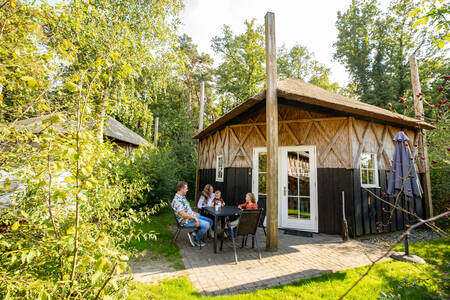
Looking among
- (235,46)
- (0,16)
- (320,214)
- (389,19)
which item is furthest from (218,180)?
(389,19)

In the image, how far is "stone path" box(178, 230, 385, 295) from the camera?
10.00 ft

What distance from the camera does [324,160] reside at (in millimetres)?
5906

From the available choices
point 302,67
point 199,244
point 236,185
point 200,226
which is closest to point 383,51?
point 302,67

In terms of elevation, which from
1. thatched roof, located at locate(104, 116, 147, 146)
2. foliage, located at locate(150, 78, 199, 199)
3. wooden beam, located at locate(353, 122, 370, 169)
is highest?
foliage, located at locate(150, 78, 199, 199)

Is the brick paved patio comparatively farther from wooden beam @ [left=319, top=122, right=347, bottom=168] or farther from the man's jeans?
wooden beam @ [left=319, top=122, right=347, bottom=168]

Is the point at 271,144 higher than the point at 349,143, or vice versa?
the point at 349,143

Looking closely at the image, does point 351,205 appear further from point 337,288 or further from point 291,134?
point 337,288

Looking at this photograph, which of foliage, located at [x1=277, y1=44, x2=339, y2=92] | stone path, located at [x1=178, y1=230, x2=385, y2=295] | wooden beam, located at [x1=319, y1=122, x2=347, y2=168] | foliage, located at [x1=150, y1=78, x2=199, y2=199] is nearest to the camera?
stone path, located at [x1=178, y1=230, x2=385, y2=295]

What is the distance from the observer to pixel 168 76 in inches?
300

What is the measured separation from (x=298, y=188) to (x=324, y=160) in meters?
1.10

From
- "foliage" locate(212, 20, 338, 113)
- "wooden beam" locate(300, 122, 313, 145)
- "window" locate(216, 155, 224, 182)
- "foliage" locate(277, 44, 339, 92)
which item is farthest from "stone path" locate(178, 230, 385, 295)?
"foliage" locate(277, 44, 339, 92)

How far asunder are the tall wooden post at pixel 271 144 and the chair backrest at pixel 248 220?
454 mm

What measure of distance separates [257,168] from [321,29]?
17.1 ft

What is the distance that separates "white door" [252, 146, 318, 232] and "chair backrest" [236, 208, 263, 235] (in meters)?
2.13
